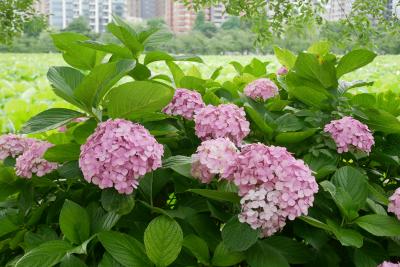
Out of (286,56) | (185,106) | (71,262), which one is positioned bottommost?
(71,262)

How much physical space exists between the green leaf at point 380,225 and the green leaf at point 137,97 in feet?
1.33

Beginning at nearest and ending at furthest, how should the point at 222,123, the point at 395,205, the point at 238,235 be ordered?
1. the point at 238,235
2. the point at 395,205
3. the point at 222,123

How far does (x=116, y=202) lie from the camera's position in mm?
826

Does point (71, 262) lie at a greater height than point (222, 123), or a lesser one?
lesser

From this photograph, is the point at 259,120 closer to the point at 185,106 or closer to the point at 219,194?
the point at 185,106

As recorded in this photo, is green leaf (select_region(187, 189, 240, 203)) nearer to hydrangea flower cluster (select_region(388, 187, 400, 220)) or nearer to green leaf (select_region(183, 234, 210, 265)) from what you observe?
green leaf (select_region(183, 234, 210, 265))

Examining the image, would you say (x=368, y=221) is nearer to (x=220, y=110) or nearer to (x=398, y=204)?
(x=398, y=204)

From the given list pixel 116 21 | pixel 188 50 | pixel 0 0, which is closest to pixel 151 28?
pixel 116 21

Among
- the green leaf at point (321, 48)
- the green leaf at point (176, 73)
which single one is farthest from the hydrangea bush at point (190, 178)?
the green leaf at point (321, 48)

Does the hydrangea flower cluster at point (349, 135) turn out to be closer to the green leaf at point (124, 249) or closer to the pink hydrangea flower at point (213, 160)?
the pink hydrangea flower at point (213, 160)

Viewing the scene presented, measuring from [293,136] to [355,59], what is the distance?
24 centimetres

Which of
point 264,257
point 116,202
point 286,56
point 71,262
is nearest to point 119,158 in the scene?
point 116,202

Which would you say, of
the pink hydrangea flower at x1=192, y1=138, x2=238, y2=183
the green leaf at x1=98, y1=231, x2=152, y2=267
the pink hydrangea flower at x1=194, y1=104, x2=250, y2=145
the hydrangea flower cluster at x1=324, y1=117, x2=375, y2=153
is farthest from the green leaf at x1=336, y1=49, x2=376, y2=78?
the green leaf at x1=98, y1=231, x2=152, y2=267

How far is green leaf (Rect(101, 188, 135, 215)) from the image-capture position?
817 millimetres
